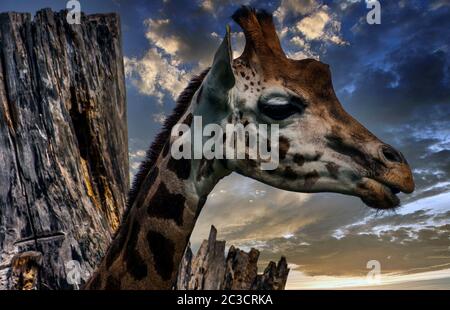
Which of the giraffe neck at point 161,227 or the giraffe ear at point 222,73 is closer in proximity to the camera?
the giraffe ear at point 222,73

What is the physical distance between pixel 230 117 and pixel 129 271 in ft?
4.84


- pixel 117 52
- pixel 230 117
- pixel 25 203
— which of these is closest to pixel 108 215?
pixel 25 203

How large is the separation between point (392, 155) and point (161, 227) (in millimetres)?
1899

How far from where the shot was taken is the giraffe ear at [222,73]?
2.84 meters

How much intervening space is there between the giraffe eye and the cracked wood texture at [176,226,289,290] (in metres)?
3.98

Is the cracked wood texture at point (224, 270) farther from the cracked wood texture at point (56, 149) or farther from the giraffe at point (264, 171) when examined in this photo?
the giraffe at point (264, 171)

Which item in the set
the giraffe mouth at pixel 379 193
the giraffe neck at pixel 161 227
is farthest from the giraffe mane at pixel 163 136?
the giraffe mouth at pixel 379 193

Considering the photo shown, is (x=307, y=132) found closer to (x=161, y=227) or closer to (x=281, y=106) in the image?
(x=281, y=106)

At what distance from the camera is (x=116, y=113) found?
6727mm

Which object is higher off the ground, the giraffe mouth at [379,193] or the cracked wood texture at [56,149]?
the cracked wood texture at [56,149]

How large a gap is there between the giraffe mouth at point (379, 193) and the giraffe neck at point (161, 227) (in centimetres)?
113

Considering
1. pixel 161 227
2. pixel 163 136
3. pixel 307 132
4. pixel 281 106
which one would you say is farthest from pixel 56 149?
pixel 307 132

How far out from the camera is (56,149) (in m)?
5.79
